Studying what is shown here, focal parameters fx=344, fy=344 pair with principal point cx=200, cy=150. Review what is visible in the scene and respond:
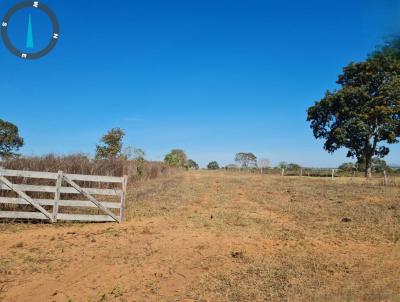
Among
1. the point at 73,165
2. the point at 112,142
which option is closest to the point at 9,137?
the point at 112,142

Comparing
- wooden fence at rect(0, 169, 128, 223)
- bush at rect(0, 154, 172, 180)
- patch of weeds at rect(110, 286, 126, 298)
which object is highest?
bush at rect(0, 154, 172, 180)

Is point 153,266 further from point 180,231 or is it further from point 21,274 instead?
point 180,231

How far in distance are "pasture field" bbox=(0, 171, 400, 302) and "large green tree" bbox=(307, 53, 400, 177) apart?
30.3m

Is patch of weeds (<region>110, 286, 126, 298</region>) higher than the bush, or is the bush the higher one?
the bush

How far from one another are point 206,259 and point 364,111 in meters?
38.5

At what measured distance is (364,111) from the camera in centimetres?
4000

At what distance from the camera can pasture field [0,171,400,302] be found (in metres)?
5.48

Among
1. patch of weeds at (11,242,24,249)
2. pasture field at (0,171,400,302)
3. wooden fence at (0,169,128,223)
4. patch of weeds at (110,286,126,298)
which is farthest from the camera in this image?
wooden fence at (0,169,128,223)

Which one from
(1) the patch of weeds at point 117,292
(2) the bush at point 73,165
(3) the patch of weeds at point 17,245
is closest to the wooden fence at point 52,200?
(3) the patch of weeds at point 17,245

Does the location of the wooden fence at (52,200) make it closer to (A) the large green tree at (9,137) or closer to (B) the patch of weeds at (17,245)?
(B) the patch of weeds at (17,245)

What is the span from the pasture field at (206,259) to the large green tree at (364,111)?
99.5 feet

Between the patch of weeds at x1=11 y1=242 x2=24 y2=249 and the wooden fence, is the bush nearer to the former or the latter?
the wooden fence

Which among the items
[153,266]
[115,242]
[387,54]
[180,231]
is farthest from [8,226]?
[387,54]

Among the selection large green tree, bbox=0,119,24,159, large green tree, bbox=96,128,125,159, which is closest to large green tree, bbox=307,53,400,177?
large green tree, bbox=96,128,125,159
